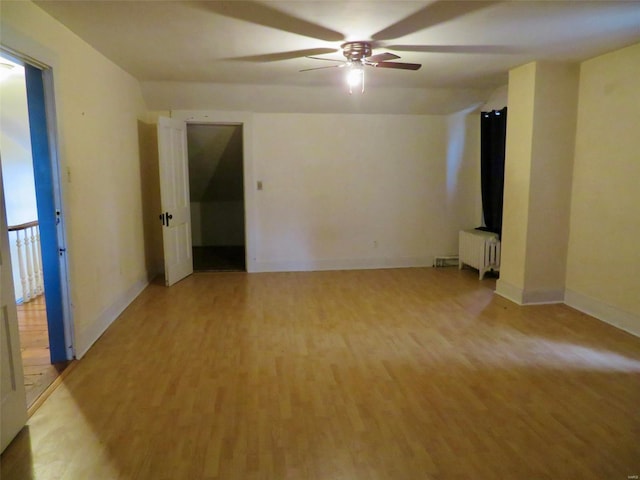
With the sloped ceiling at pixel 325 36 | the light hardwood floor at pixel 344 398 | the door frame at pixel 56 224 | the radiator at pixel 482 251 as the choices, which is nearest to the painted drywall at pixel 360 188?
the radiator at pixel 482 251

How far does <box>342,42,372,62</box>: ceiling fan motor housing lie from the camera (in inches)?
127

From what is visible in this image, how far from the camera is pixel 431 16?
2.69 m

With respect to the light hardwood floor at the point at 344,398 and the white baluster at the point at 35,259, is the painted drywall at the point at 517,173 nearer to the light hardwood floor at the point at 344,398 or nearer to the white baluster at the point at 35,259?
the light hardwood floor at the point at 344,398

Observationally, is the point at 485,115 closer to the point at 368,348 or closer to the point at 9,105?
the point at 368,348

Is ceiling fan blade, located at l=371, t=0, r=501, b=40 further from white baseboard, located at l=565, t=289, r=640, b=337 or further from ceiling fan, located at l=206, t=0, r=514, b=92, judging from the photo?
white baseboard, located at l=565, t=289, r=640, b=337

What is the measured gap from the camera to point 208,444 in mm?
2115

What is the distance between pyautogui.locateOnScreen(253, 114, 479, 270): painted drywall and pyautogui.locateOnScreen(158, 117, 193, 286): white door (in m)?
0.95

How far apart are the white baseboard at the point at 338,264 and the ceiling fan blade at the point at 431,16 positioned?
11.1 feet

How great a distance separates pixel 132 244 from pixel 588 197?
4.70 meters

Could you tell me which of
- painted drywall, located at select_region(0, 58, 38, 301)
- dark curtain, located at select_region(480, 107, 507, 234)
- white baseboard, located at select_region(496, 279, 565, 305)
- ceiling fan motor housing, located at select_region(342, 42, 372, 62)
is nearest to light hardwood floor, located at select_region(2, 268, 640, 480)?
white baseboard, located at select_region(496, 279, 565, 305)

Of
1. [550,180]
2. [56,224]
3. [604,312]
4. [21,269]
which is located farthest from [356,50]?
[21,269]

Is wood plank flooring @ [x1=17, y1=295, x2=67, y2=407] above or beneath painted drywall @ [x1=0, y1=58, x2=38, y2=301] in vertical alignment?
beneath

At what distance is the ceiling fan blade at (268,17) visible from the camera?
2490 millimetres

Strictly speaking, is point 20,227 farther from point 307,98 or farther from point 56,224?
point 307,98
